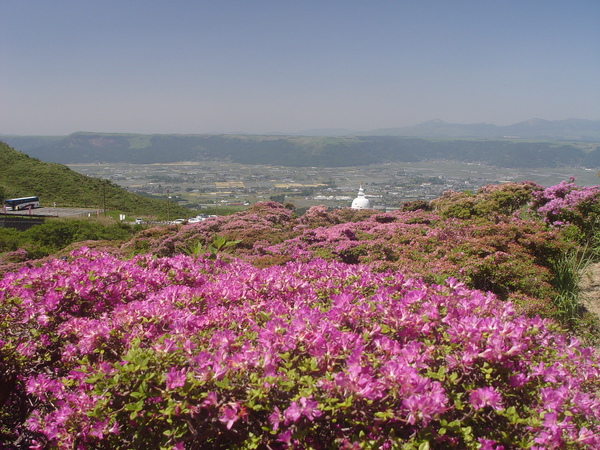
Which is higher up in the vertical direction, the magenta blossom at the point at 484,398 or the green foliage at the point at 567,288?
the magenta blossom at the point at 484,398

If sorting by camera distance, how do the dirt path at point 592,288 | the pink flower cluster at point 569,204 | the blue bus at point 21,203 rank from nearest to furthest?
the dirt path at point 592,288
the pink flower cluster at point 569,204
the blue bus at point 21,203

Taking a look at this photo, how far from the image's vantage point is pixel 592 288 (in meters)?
5.75

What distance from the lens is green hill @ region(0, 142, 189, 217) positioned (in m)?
35.2

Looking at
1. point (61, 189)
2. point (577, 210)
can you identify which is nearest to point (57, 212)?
point (61, 189)

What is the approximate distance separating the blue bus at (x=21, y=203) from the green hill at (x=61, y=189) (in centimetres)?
343

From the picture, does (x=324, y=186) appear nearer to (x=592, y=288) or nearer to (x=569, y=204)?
(x=569, y=204)

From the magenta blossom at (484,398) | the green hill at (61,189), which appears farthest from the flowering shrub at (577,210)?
the green hill at (61,189)

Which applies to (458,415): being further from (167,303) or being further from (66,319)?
(66,319)

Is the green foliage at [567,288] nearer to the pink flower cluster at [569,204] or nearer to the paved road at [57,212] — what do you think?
the pink flower cluster at [569,204]

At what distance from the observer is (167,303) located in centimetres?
244

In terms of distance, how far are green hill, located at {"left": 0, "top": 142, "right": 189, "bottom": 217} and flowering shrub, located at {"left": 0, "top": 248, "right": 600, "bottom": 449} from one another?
1306 inches

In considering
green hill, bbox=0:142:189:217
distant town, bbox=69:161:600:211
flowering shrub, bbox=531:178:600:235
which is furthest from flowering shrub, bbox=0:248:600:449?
distant town, bbox=69:161:600:211

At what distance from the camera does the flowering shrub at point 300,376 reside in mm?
1588

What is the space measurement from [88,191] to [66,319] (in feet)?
134
